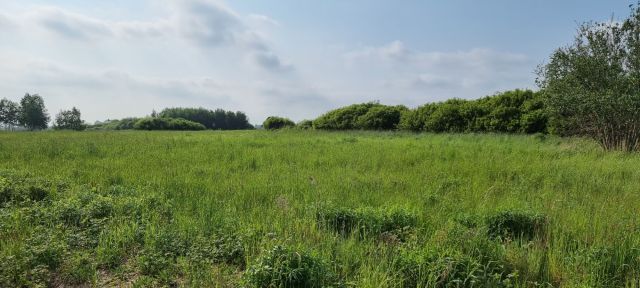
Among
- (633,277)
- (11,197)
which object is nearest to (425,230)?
(633,277)

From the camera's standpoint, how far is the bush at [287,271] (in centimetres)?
335

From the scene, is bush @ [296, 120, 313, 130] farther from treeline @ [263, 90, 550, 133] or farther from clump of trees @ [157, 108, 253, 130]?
clump of trees @ [157, 108, 253, 130]

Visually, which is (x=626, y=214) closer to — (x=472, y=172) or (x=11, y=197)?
(x=472, y=172)

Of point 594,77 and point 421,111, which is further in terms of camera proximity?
point 421,111

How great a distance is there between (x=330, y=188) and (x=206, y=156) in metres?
6.35

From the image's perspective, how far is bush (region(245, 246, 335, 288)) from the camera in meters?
3.35

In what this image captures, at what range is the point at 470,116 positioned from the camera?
25.7m

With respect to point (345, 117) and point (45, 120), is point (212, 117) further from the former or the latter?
point (345, 117)

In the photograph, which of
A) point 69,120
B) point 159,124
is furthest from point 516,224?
point 69,120

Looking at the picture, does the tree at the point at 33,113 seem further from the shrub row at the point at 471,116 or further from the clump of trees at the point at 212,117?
the shrub row at the point at 471,116

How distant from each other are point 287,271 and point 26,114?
96.8m

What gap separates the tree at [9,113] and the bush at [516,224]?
94532 millimetres

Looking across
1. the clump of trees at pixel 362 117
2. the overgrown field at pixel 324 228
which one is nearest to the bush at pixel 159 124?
the clump of trees at pixel 362 117

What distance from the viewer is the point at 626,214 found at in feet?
18.1
